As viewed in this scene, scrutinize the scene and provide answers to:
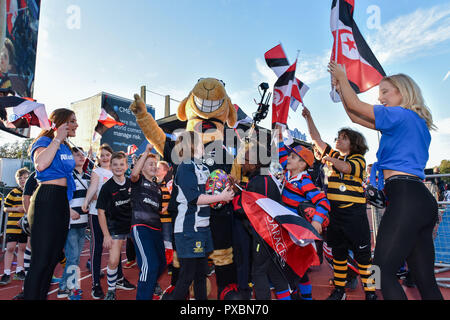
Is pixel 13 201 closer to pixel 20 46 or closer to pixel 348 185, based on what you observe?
pixel 348 185

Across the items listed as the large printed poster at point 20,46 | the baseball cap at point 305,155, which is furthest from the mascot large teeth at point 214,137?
the large printed poster at point 20,46

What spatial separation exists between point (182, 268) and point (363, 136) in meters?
2.95

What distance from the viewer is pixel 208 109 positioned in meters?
3.72

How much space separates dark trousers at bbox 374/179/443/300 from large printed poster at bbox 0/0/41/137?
9.08 metres

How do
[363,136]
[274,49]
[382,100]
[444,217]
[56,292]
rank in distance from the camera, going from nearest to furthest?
1. [382,100]
2. [363,136]
3. [56,292]
4. [274,49]
5. [444,217]

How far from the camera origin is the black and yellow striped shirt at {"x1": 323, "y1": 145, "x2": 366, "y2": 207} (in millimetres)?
3576

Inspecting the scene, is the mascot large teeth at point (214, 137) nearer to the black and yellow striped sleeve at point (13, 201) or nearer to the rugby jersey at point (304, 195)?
the rugby jersey at point (304, 195)

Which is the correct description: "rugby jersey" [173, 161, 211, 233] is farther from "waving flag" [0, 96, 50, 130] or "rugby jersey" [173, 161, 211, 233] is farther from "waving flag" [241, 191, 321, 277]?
"waving flag" [0, 96, 50, 130]

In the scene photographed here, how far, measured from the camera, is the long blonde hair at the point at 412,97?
214cm

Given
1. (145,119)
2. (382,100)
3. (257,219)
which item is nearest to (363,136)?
(382,100)

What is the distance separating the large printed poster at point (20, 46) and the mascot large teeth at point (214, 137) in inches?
249

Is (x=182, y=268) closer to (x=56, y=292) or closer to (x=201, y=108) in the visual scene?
(x=201, y=108)

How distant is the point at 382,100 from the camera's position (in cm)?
235

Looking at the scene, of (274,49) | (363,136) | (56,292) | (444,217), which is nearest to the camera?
(363,136)
